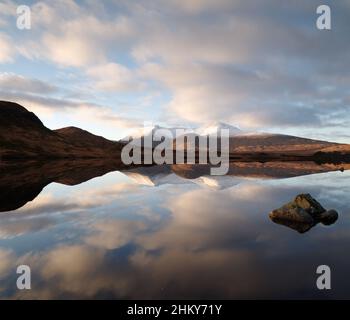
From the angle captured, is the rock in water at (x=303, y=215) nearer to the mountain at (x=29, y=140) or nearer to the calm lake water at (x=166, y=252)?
the calm lake water at (x=166, y=252)

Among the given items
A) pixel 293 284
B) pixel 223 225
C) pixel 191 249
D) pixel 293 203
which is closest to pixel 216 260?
pixel 191 249

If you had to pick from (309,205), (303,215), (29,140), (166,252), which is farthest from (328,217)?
(29,140)

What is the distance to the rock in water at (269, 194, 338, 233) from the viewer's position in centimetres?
2298

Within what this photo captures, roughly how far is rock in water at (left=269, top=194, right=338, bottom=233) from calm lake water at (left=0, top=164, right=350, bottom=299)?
81 centimetres

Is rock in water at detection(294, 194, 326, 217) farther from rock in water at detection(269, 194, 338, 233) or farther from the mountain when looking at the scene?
the mountain

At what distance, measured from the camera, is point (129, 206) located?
2967cm

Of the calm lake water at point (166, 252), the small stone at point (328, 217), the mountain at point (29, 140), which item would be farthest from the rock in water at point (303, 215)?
the mountain at point (29, 140)

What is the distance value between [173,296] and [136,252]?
5.28 m

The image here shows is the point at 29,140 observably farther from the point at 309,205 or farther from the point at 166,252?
the point at 166,252

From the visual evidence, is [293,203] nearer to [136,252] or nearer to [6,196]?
[136,252]

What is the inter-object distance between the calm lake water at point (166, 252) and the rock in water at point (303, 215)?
810 mm

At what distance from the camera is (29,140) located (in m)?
156

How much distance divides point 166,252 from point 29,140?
156 meters

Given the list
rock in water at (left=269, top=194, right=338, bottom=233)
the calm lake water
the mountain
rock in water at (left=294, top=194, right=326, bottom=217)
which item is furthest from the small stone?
the mountain
